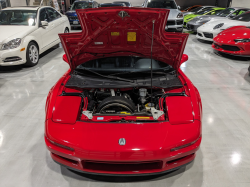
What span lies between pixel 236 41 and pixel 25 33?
5.09 meters

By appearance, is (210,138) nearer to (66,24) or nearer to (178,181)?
(178,181)

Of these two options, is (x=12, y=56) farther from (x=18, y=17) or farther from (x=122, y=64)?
(x=122, y=64)

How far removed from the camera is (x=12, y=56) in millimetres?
4172

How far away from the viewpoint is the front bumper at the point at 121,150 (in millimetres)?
1474

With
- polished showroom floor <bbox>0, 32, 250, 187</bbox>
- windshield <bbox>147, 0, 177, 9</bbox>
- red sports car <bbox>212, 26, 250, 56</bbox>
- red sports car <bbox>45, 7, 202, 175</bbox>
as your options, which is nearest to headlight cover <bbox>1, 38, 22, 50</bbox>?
polished showroom floor <bbox>0, 32, 250, 187</bbox>

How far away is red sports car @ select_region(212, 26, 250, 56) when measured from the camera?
191 inches

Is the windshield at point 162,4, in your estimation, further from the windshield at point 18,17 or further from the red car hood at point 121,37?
the red car hood at point 121,37

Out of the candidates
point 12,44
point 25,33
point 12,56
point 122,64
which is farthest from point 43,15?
point 122,64

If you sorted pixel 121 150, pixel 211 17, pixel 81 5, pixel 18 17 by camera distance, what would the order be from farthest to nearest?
pixel 81 5 < pixel 211 17 < pixel 18 17 < pixel 121 150

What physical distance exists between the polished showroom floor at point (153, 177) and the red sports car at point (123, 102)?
29 centimetres

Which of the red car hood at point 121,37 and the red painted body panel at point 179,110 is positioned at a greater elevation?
the red car hood at point 121,37

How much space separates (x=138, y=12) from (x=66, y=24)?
512 cm

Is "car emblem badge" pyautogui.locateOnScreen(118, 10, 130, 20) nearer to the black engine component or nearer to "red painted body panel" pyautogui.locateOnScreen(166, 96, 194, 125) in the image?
the black engine component

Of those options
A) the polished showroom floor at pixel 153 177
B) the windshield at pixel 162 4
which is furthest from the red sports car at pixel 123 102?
the windshield at pixel 162 4
